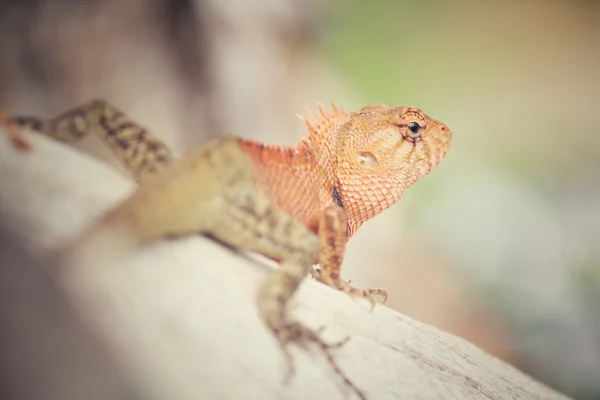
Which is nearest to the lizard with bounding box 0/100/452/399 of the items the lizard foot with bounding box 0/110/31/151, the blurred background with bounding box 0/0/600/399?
the lizard foot with bounding box 0/110/31/151

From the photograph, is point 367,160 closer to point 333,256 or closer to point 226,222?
point 333,256

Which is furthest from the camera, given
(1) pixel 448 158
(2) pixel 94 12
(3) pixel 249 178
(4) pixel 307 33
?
(1) pixel 448 158

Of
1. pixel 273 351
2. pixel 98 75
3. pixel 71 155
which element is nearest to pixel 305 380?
pixel 273 351

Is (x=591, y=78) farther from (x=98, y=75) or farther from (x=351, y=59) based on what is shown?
(x=98, y=75)

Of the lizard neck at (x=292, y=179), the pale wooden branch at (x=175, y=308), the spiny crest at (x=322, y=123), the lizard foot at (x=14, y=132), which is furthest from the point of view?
the spiny crest at (x=322, y=123)

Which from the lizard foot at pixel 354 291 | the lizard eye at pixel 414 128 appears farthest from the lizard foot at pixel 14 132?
the lizard eye at pixel 414 128

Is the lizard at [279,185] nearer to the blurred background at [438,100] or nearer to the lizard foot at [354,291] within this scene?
the lizard foot at [354,291]
